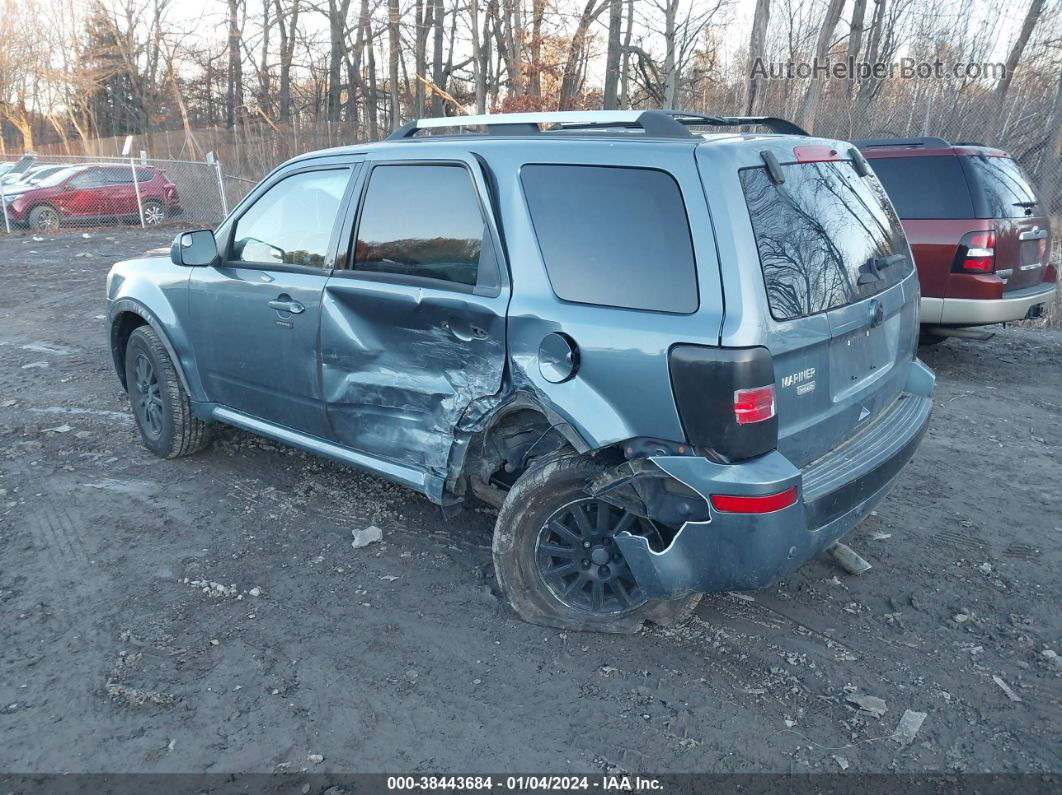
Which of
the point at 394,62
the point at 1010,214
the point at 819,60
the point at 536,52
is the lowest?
the point at 1010,214

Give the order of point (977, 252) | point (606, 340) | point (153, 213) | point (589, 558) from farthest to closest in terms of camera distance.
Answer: point (153, 213) < point (977, 252) < point (589, 558) < point (606, 340)

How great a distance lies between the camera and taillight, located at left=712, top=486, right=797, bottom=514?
272 cm

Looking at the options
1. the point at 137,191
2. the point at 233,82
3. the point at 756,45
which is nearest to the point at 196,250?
the point at 756,45

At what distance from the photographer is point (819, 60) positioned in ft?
52.8

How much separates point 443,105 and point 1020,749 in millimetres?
26306

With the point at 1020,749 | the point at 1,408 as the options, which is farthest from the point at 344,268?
the point at 1,408

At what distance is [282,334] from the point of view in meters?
A: 4.06

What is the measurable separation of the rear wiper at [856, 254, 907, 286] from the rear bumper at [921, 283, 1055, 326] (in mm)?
3795

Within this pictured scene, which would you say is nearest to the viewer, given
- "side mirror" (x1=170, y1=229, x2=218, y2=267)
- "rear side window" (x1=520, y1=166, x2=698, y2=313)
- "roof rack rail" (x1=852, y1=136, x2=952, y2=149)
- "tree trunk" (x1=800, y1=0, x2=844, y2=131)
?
"rear side window" (x1=520, y1=166, x2=698, y2=313)

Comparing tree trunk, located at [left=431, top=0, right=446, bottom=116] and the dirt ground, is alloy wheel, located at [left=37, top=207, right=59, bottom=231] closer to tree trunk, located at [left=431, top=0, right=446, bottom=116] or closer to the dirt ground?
tree trunk, located at [left=431, top=0, right=446, bottom=116]

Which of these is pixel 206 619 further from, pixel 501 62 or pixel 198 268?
pixel 501 62

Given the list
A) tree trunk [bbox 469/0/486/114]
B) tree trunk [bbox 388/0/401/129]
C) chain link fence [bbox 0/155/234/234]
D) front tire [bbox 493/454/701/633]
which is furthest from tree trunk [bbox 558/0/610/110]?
front tire [bbox 493/454/701/633]

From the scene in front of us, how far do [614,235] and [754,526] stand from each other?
1132 mm

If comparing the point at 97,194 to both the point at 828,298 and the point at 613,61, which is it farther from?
the point at 828,298
